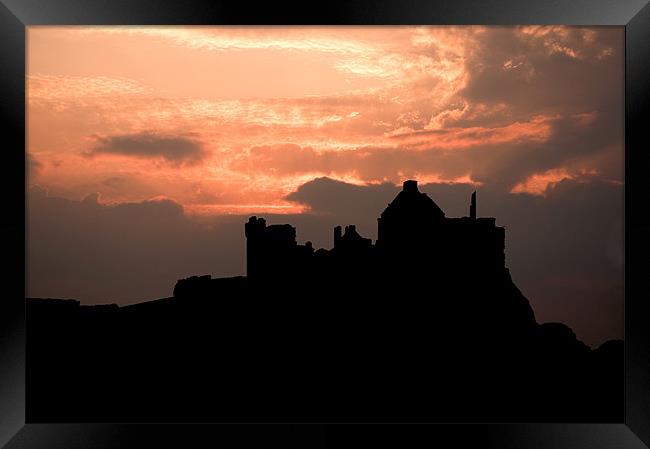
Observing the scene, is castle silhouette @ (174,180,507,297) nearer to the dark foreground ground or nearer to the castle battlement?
the castle battlement

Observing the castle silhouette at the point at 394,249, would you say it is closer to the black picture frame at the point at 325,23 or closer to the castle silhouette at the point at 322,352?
the castle silhouette at the point at 322,352

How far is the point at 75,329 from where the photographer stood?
5988mm

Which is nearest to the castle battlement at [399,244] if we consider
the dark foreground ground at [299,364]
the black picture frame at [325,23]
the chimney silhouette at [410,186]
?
the chimney silhouette at [410,186]

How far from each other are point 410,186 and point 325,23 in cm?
233

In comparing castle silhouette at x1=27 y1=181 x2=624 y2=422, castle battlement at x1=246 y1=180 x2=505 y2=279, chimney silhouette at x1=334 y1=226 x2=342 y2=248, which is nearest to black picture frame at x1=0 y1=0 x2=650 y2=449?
castle silhouette at x1=27 y1=181 x2=624 y2=422

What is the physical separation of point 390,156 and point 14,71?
306 cm

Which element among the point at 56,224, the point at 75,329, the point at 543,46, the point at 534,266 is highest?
the point at 543,46

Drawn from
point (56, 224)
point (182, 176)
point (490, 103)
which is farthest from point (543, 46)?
point (56, 224)

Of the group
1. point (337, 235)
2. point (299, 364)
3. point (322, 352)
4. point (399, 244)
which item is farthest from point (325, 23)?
point (399, 244)

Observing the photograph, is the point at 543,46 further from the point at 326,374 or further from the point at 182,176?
the point at 326,374

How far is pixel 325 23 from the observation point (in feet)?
11.8

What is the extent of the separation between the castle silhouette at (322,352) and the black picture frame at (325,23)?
5.23 ft

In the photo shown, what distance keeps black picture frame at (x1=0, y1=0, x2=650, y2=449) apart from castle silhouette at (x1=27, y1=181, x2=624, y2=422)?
1.60 m

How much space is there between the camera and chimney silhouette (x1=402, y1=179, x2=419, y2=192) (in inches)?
221
